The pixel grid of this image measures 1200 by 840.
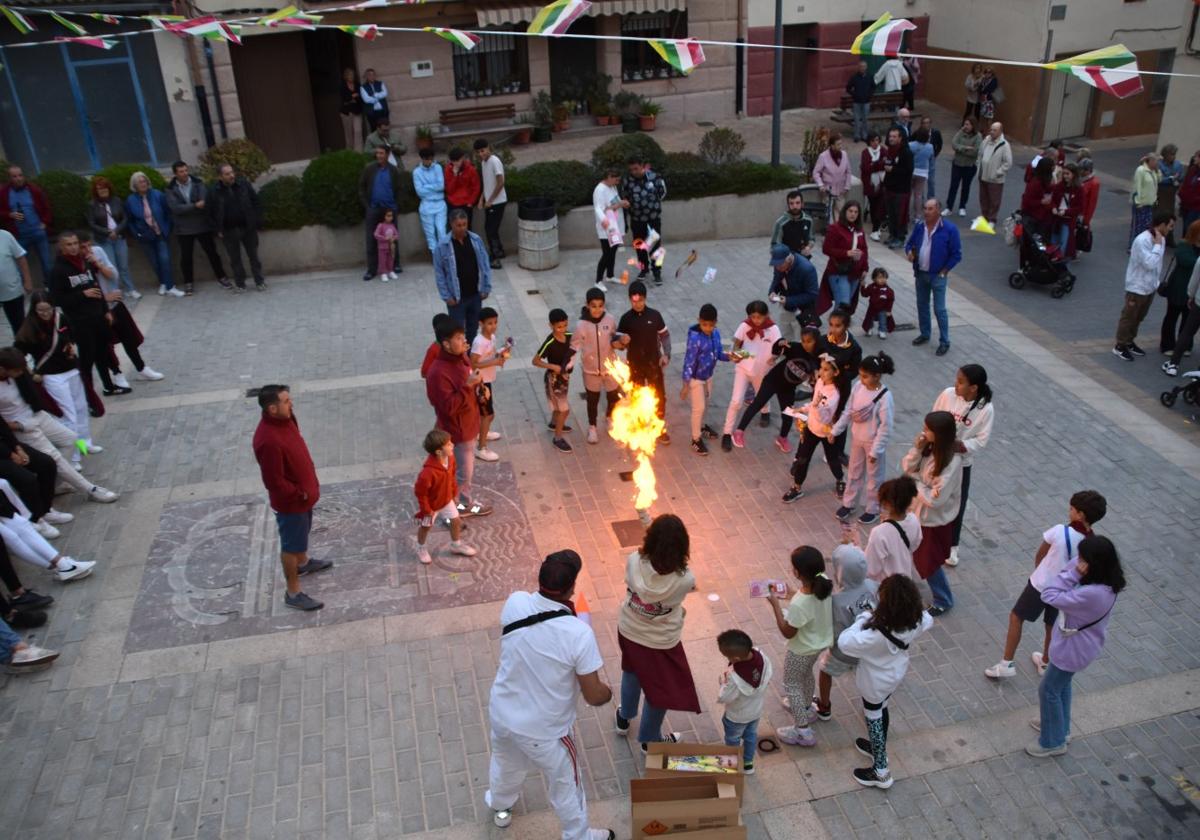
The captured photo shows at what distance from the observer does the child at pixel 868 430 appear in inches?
322

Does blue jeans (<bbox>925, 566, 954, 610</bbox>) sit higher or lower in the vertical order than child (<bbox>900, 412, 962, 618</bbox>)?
lower

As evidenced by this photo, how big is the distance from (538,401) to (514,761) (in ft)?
19.3

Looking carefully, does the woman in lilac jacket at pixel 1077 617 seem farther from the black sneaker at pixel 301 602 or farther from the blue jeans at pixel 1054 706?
the black sneaker at pixel 301 602

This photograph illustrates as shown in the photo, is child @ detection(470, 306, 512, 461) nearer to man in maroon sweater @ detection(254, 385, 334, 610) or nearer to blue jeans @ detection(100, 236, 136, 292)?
man in maroon sweater @ detection(254, 385, 334, 610)

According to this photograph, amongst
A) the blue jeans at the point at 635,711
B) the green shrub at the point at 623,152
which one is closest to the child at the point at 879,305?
the green shrub at the point at 623,152

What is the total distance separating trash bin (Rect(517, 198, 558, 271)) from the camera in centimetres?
1459

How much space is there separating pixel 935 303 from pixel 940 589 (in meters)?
5.10

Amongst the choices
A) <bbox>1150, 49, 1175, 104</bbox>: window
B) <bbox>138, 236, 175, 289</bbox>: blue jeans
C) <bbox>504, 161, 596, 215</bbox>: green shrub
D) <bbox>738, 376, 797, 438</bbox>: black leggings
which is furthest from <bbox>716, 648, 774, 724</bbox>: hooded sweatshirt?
<bbox>1150, 49, 1175, 104</bbox>: window

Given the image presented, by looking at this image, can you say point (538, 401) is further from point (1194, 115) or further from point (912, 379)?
point (1194, 115)

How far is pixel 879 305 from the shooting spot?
39.2 feet

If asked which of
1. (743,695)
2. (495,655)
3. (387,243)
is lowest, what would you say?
(495,655)

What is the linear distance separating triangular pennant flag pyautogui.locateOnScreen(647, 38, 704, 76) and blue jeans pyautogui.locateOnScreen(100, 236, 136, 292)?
7.78 metres

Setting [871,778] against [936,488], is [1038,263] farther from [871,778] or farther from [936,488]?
[871,778]

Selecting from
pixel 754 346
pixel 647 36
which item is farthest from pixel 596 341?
pixel 647 36
